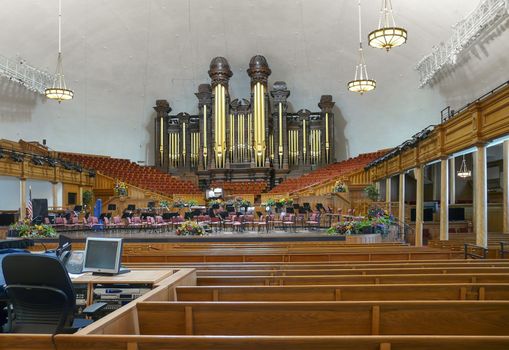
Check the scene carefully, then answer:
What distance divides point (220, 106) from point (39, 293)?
22045mm

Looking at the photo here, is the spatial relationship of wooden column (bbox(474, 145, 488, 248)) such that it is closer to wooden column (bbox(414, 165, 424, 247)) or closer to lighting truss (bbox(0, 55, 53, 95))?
wooden column (bbox(414, 165, 424, 247))

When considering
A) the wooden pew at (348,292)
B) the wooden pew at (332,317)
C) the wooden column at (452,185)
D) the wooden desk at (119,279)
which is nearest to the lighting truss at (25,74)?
the wooden desk at (119,279)

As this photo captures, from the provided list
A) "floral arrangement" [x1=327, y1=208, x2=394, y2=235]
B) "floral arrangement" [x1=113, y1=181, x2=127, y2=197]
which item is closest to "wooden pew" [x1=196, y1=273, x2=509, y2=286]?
"floral arrangement" [x1=327, y1=208, x2=394, y2=235]

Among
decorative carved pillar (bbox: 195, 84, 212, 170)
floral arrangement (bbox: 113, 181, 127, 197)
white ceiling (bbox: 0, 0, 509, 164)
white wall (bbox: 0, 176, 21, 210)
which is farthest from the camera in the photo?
decorative carved pillar (bbox: 195, 84, 212, 170)

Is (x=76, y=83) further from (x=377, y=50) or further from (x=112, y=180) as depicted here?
(x=377, y=50)

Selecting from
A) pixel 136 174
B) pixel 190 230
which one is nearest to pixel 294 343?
pixel 190 230

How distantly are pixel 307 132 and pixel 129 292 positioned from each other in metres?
21.6

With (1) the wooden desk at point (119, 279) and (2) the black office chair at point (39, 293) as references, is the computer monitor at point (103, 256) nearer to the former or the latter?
(1) the wooden desk at point (119, 279)

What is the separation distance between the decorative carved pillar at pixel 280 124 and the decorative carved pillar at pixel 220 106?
8.94ft

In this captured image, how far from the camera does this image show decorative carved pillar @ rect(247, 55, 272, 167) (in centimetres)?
2369

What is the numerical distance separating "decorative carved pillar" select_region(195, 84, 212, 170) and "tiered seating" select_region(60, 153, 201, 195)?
156 centimetres

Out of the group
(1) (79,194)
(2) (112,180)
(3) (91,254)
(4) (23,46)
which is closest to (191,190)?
(2) (112,180)

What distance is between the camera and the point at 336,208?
54.6 feet

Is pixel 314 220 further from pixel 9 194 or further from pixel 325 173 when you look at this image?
pixel 9 194
